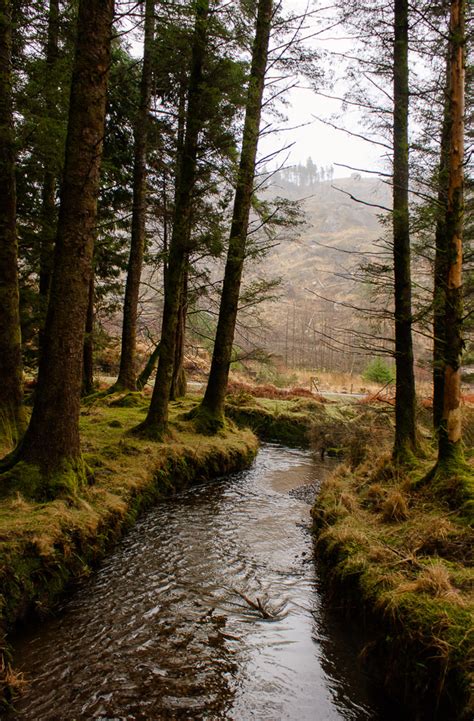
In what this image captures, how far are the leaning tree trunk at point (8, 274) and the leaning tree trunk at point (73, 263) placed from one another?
156 centimetres

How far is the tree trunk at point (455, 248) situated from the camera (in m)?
5.86

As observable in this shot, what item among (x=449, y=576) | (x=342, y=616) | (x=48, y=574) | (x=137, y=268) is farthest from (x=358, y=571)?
(x=137, y=268)

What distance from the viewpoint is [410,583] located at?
13.2 feet

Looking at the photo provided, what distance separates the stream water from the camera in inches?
A: 133

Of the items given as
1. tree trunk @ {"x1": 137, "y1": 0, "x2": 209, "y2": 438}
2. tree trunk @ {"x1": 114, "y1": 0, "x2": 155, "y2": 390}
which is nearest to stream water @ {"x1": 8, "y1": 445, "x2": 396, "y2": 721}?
tree trunk @ {"x1": 137, "y1": 0, "x2": 209, "y2": 438}

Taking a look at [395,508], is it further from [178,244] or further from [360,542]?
[178,244]

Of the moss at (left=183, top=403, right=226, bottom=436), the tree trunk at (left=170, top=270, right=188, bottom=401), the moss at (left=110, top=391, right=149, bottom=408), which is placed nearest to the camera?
the moss at (left=183, top=403, right=226, bottom=436)

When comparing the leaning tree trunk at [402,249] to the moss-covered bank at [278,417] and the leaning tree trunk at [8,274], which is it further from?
the moss-covered bank at [278,417]

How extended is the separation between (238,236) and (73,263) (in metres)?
6.15

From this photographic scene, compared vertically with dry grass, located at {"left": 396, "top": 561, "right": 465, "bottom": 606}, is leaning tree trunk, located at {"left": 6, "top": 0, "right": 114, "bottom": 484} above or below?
above

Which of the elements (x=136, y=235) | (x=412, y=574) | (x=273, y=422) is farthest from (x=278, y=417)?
(x=412, y=574)

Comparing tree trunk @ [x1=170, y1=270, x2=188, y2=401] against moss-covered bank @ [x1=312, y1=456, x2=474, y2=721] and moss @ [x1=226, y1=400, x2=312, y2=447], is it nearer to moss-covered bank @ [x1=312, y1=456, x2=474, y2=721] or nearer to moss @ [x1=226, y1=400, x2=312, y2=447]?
moss @ [x1=226, y1=400, x2=312, y2=447]

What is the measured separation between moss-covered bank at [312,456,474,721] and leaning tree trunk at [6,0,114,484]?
3490mm

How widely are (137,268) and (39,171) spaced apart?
4.04 meters
